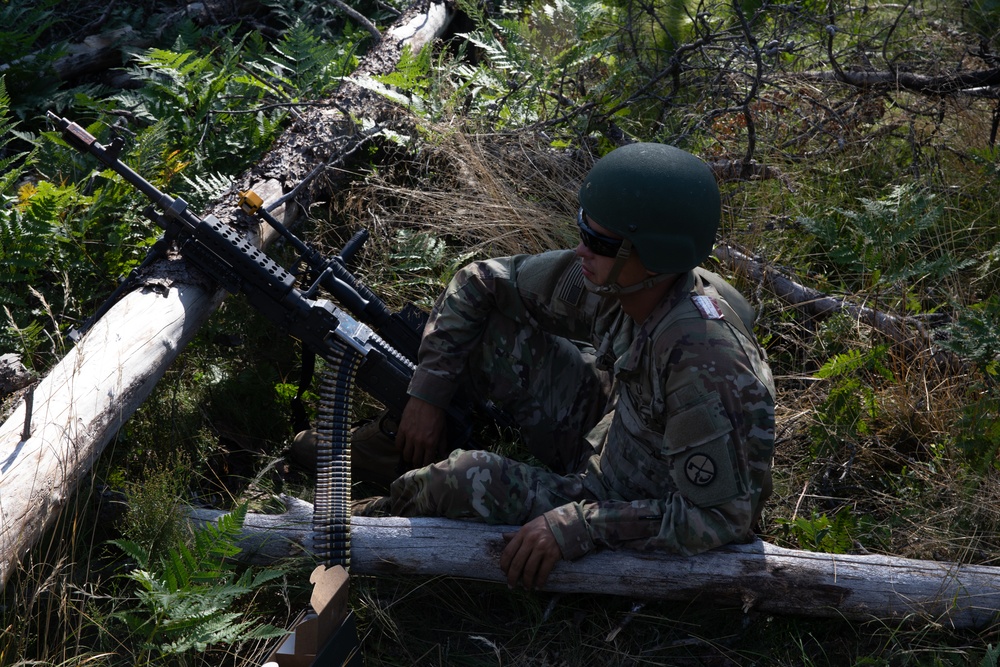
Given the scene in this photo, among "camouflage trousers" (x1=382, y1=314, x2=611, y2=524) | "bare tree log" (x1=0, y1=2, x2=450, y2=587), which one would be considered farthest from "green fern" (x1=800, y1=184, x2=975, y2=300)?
"bare tree log" (x1=0, y1=2, x2=450, y2=587)

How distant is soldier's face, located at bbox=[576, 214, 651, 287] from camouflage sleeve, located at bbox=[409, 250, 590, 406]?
481 millimetres

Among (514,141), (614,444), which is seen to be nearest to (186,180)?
(514,141)

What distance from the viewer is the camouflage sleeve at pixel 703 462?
303 centimetres

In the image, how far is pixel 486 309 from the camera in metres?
3.98

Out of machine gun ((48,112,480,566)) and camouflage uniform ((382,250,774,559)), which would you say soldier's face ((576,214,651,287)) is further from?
machine gun ((48,112,480,566))

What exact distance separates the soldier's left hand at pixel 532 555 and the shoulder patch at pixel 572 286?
96 centimetres

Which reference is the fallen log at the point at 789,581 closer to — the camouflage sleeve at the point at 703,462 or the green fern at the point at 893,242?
the camouflage sleeve at the point at 703,462

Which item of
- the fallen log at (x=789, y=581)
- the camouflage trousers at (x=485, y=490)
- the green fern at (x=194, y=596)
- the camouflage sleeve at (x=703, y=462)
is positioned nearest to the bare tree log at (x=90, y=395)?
the green fern at (x=194, y=596)

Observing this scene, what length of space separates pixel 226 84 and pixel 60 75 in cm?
187

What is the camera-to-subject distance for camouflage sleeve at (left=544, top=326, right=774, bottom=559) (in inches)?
119

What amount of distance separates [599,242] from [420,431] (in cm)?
133

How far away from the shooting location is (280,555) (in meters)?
3.54

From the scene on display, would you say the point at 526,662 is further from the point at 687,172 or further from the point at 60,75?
the point at 60,75

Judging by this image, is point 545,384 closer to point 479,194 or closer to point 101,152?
point 479,194
